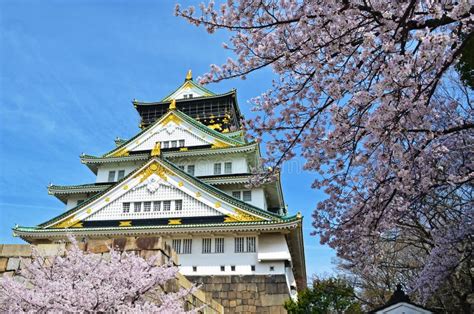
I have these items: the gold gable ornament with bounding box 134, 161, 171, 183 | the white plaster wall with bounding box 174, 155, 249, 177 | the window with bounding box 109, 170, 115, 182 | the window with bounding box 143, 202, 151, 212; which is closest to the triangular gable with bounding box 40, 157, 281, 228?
the gold gable ornament with bounding box 134, 161, 171, 183

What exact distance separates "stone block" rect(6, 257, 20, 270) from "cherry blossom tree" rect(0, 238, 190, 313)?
4.11 ft

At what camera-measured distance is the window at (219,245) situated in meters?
18.4

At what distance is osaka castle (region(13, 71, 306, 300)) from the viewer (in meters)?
18.0

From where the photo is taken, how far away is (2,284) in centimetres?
554

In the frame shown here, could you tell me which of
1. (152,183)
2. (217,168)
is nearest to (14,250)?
(152,183)

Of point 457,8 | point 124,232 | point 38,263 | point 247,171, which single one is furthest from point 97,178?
point 457,8

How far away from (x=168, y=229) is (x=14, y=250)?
11473 millimetres

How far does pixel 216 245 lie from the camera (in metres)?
18.5

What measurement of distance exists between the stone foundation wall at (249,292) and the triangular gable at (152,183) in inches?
123

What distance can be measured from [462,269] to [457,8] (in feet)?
28.5

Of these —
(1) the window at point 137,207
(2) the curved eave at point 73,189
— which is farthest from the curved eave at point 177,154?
(1) the window at point 137,207

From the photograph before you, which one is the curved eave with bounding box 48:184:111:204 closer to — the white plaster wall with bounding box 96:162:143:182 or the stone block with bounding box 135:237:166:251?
the white plaster wall with bounding box 96:162:143:182

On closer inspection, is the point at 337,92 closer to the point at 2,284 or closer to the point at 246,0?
the point at 246,0

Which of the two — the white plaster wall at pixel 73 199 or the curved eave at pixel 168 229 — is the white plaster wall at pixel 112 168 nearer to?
the white plaster wall at pixel 73 199
